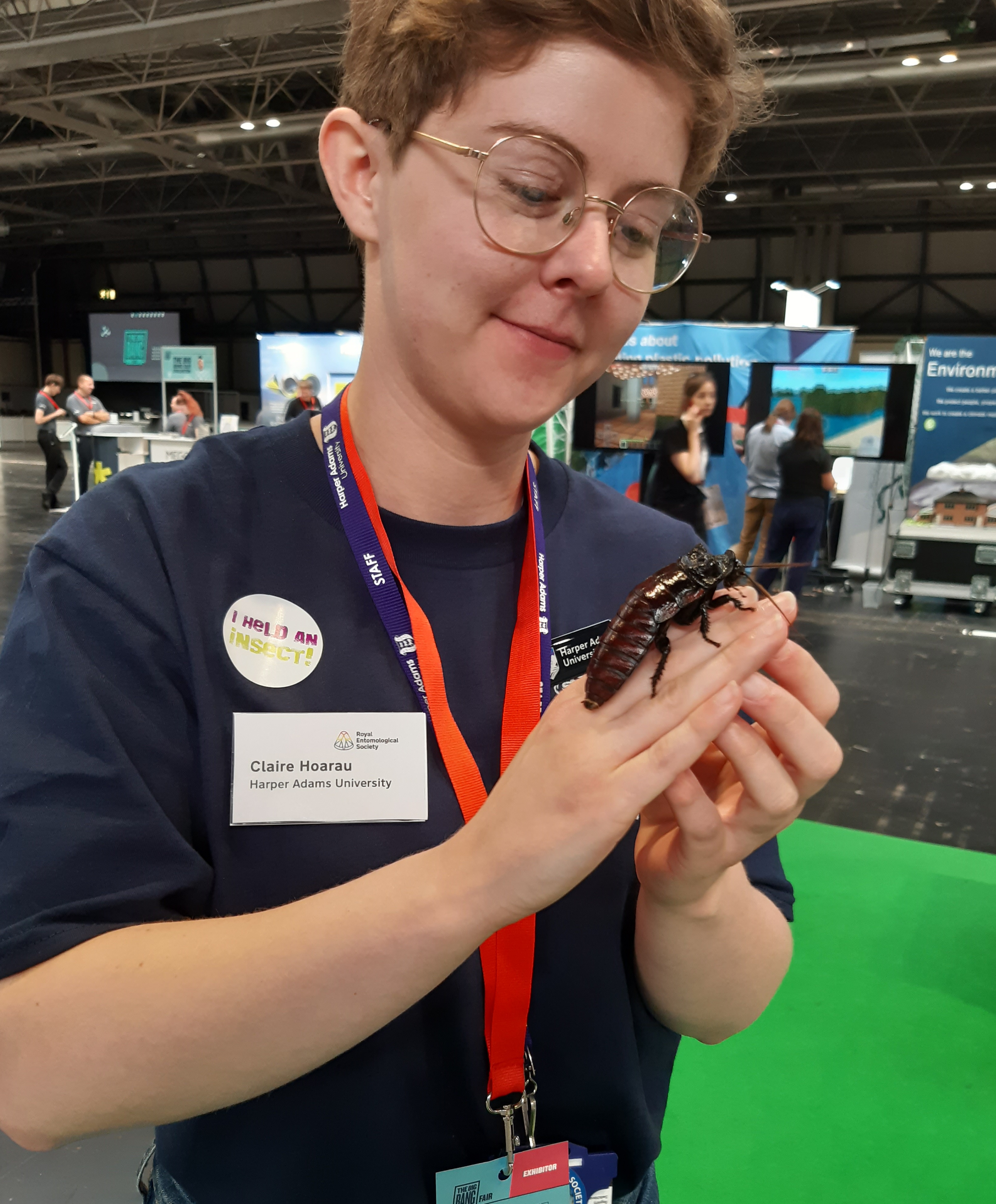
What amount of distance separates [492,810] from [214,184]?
2846 centimetres

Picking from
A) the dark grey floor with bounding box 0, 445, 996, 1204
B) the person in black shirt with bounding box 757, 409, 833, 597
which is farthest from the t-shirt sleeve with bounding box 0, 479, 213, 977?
the person in black shirt with bounding box 757, 409, 833, 597

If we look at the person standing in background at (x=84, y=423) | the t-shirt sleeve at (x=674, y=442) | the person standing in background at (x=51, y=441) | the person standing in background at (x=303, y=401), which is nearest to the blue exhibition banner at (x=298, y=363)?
the person standing in background at (x=303, y=401)

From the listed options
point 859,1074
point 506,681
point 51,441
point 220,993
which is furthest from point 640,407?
point 51,441

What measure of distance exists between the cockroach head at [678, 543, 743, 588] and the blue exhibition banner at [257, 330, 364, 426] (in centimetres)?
1535

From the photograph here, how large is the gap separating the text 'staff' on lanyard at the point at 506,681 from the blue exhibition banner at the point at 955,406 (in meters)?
10.5

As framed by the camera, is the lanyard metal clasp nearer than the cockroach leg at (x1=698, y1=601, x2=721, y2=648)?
No

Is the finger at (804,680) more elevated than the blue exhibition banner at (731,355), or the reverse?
the blue exhibition banner at (731,355)

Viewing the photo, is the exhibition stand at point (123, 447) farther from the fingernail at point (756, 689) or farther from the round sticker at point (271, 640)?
the fingernail at point (756, 689)

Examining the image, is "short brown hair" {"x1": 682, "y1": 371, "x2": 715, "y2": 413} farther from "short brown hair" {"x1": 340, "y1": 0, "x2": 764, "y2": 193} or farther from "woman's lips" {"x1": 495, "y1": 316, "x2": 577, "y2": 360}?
"woman's lips" {"x1": 495, "y1": 316, "x2": 577, "y2": 360}

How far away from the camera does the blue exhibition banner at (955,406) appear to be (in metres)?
10.1

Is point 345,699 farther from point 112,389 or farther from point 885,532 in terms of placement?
point 112,389

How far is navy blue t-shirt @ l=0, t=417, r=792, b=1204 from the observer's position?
911 mm

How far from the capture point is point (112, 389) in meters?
32.5

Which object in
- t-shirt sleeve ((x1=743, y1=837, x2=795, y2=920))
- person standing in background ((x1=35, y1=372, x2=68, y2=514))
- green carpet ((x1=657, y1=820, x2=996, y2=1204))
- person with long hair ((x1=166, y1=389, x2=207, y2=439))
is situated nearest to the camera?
t-shirt sleeve ((x1=743, y1=837, x2=795, y2=920))
